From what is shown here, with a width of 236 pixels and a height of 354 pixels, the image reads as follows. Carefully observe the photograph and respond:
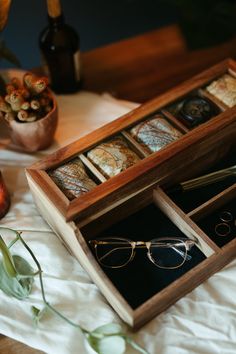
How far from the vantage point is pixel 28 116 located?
2.48ft

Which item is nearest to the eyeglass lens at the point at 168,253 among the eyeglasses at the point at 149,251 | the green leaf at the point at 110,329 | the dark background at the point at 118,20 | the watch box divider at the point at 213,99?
the eyeglasses at the point at 149,251

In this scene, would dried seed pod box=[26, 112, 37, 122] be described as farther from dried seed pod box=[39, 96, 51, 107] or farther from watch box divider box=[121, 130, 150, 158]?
watch box divider box=[121, 130, 150, 158]

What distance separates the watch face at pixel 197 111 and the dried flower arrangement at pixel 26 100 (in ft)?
0.76

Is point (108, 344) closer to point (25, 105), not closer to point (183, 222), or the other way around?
point (183, 222)

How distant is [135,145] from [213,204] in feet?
0.49

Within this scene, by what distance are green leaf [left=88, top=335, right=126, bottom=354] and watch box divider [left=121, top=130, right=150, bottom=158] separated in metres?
0.27

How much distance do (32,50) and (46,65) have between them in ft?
0.71

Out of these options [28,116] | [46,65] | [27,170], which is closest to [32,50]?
[46,65]

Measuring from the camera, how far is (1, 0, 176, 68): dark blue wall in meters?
1.02

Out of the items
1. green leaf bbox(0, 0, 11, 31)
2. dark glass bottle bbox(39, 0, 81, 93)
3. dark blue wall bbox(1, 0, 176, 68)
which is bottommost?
dark glass bottle bbox(39, 0, 81, 93)

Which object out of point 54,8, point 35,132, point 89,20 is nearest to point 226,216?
point 35,132

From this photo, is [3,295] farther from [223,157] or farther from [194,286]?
[223,157]

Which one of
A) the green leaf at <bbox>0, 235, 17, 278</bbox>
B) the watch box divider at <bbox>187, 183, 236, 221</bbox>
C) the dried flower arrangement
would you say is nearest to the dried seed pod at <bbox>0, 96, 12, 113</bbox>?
the dried flower arrangement

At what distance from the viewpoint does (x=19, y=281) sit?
0.66 meters
